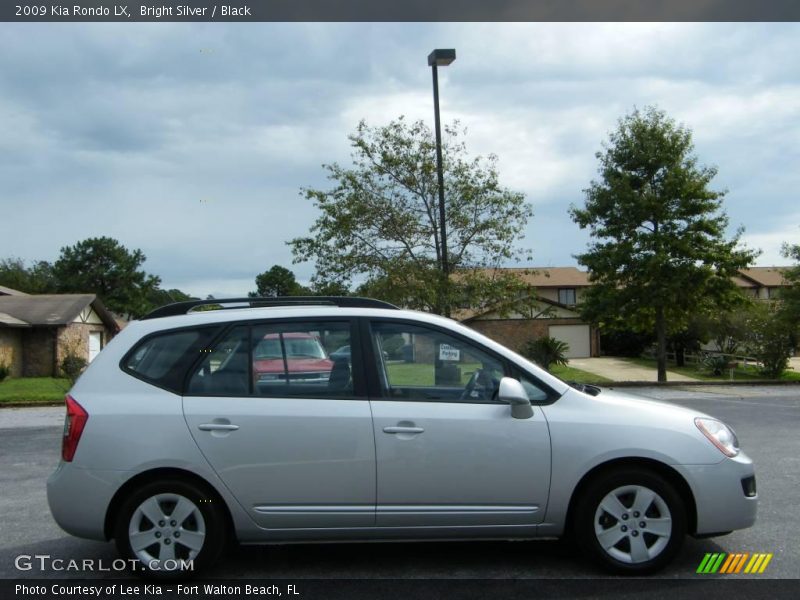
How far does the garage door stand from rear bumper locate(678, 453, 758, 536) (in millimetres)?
42040

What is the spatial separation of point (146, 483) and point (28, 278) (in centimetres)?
7685

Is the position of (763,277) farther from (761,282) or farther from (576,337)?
(576,337)

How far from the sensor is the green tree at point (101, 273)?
74.9 meters

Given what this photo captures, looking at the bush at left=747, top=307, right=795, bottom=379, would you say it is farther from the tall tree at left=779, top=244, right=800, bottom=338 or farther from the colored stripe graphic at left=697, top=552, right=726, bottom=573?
the colored stripe graphic at left=697, top=552, right=726, bottom=573

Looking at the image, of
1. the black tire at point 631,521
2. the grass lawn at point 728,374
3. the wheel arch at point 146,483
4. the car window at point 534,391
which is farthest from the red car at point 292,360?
the grass lawn at point 728,374

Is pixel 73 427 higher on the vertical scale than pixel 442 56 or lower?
lower

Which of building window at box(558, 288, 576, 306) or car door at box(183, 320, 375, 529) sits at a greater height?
building window at box(558, 288, 576, 306)

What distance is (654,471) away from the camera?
4738mm

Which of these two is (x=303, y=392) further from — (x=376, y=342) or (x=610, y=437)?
(x=610, y=437)

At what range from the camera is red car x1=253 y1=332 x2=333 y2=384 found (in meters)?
4.84

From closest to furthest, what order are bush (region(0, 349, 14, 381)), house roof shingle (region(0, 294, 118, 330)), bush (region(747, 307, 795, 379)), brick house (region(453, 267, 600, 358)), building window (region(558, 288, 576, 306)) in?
1. bush (region(747, 307, 795, 379))
2. bush (region(0, 349, 14, 381))
3. house roof shingle (region(0, 294, 118, 330))
4. brick house (region(453, 267, 600, 358))
5. building window (region(558, 288, 576, 306))

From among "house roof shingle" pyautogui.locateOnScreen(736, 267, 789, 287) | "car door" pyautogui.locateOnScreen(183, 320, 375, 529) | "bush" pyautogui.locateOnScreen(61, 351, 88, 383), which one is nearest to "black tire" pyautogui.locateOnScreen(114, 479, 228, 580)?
"car door" pyautogui.locateOnScreen(183, 320, 375, 529)

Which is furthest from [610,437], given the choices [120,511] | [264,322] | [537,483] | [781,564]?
[120,511]

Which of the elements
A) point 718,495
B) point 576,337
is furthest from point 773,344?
point 718,495
